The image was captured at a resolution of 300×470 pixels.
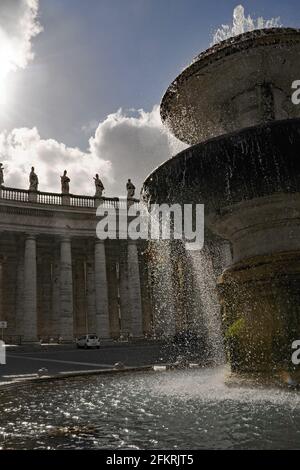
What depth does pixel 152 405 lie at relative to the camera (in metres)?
7.72

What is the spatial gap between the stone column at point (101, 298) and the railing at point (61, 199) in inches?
166

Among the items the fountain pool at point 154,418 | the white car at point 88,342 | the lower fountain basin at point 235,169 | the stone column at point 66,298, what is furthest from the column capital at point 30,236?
the lower fountain basin at point 235,169

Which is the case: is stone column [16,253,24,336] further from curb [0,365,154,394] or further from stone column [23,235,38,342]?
curb [0,365,154,394]

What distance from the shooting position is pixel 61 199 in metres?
48.0

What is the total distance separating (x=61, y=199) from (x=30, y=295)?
10.2 metres

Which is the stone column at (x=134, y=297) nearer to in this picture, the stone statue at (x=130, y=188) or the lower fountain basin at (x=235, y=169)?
the stone statue at (x=130, y=188)

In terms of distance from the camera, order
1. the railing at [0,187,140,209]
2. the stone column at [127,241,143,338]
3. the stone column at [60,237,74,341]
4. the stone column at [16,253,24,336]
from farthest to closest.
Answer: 1. the stone column at [127,241,143,338]
2. the stone column at [16,253,24,336]
3. the stone column at [60,237,74,341]
4. the railing at [0,187,140,209]

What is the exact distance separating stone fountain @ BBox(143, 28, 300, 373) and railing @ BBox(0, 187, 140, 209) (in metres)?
36.0

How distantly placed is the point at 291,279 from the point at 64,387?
19.2 ft

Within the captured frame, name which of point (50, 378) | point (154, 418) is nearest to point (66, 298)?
point (50, 378)

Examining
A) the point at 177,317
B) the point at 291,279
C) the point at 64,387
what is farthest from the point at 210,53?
the point at 177,317

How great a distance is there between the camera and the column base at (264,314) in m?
8.30

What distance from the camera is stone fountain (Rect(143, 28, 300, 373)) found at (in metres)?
8.12

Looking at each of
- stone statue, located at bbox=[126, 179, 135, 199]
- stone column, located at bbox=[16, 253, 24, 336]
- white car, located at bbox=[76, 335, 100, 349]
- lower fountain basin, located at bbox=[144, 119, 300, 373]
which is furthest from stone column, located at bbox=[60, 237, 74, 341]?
lower fountain basin, located at bbox=[144, 119, 300, 373]
